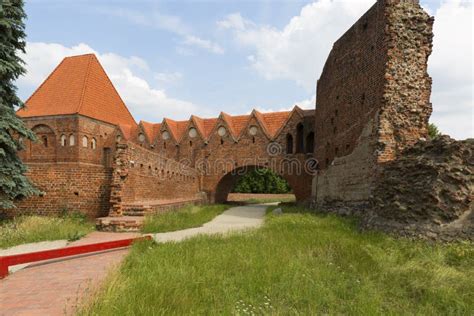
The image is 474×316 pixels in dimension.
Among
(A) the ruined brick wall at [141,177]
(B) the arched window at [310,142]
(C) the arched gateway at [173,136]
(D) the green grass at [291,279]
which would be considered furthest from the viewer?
(C) the arched gateway at [173,136]

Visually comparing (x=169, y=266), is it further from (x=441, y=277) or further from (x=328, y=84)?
(x=328, y=84)

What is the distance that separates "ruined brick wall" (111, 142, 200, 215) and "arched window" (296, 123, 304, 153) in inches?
324

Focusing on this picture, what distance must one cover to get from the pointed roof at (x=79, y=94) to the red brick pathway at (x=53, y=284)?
1808 centimetres

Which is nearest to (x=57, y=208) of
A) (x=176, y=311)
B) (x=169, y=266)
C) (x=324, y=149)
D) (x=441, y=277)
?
(x=169, y=266)

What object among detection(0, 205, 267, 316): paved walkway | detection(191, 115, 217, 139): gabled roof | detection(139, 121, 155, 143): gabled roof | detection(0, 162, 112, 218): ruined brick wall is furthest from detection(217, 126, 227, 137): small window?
detection(0, 205, 267, 316): paved walkway

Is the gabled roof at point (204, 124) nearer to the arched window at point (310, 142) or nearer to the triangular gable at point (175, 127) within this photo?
the triangular gable at point (175, 127)

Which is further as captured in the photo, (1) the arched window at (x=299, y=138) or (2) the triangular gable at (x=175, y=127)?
(2) the triangular gable at (x=175, y=127)

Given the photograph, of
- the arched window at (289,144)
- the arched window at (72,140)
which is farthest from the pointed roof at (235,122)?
the arched window at (72,140)

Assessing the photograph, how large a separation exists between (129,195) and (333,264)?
7.80 meters

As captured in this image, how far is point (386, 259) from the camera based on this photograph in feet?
15.6

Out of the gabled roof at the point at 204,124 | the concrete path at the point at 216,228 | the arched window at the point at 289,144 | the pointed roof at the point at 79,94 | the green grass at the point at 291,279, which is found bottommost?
the concrete path at the point at 216,228

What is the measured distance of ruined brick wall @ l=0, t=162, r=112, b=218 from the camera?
9570mm

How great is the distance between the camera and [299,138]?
1989 cm

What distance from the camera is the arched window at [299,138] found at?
19703mm
